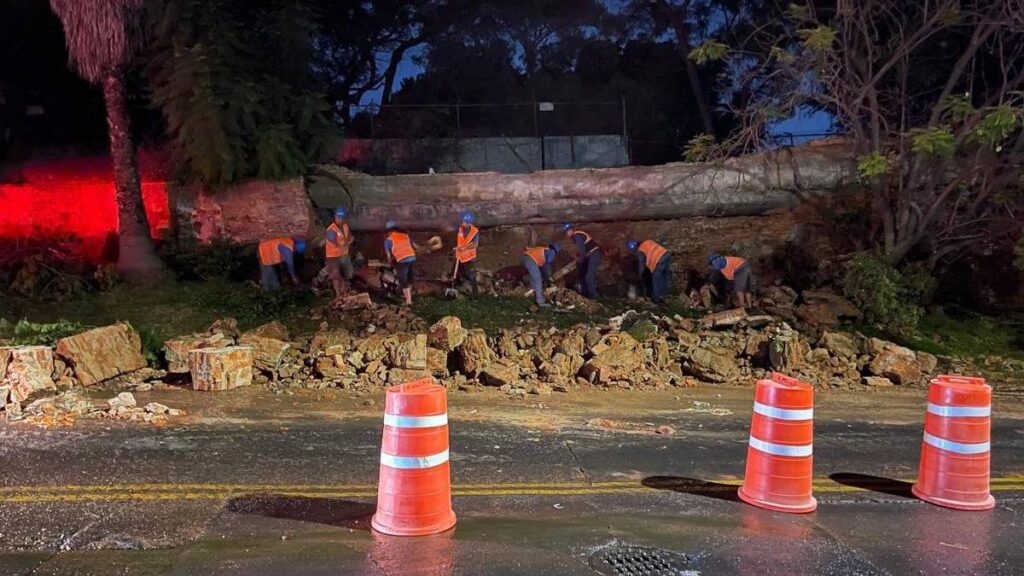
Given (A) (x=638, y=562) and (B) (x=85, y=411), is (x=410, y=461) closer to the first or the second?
(A) (x=638, y=562)

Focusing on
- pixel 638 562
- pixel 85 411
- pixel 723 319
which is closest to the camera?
pixel 638 562

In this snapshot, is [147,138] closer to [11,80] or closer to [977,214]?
[11,80]

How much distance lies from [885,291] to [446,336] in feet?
26.1

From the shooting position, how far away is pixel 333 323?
12.0 metres

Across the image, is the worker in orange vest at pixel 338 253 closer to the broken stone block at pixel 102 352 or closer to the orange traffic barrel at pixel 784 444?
the broken stone block at pixel 102 352

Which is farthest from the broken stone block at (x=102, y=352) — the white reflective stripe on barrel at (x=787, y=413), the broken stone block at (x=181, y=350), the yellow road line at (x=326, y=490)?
the white reflective stripe on barrel at (x=787, y=413)

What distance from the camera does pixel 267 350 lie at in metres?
9.96

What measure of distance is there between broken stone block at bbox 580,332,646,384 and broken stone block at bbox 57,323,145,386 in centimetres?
612

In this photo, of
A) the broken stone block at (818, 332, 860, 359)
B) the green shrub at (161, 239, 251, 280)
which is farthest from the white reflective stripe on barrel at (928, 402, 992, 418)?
the green shrub at (161, 239, 251, 280)

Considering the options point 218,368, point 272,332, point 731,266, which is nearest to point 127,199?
point 272,332

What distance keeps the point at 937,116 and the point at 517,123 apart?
12.5 metres

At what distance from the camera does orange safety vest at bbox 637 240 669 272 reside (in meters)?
14.9

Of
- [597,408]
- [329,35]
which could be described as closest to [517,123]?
[329,35]

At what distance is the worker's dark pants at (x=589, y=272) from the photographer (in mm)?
15344
